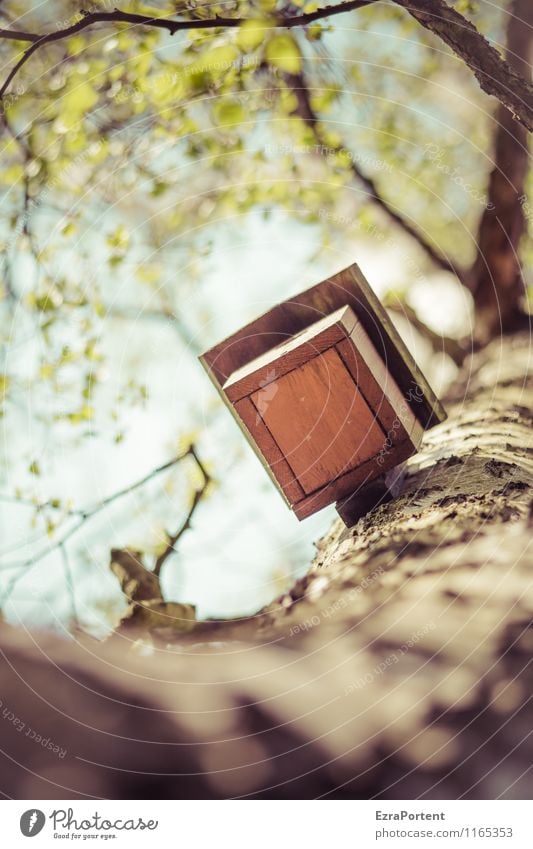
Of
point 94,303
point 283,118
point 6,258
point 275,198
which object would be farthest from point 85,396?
point 283,118

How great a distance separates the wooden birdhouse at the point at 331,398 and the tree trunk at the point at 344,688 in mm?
147

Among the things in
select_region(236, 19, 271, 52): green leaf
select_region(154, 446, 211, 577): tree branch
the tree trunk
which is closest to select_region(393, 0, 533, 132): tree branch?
select_region(236, 19, 271, 52): green leaf

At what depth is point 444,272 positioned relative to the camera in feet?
8.54

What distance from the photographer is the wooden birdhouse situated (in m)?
1.36

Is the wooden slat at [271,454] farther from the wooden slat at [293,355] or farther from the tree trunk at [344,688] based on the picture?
the tree trunk at [344,688]

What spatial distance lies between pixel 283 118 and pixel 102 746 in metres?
2.23

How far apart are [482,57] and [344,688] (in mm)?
1495
